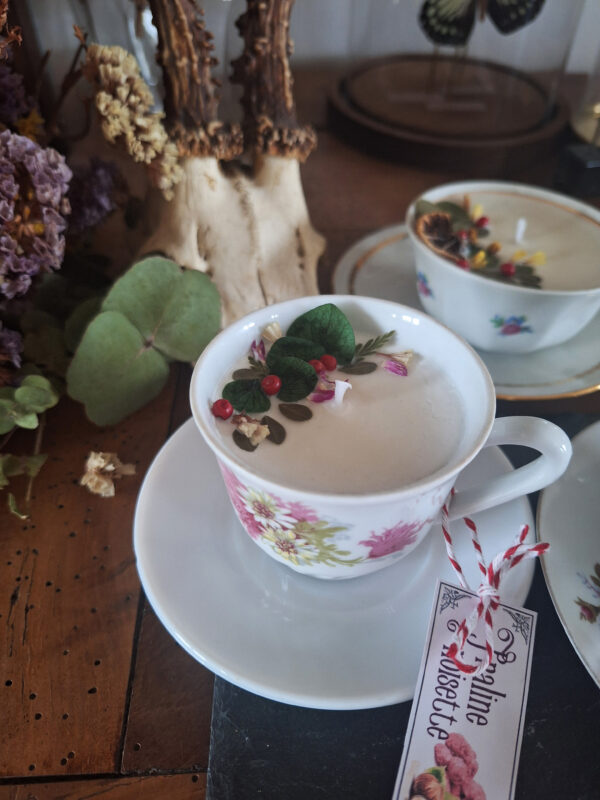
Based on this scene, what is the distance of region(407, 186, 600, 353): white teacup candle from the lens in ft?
2.10

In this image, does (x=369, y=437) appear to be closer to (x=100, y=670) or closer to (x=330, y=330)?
(x=330, y=330)

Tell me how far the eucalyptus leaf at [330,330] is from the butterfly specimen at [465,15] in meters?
0.74

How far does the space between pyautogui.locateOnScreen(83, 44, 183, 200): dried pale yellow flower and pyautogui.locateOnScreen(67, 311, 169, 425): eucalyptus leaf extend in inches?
6.7

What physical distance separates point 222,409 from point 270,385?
0.04m

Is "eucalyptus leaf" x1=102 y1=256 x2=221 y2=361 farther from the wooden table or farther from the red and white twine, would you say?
the red and white twine

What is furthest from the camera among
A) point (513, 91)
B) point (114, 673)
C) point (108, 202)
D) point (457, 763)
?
point (513, 91)

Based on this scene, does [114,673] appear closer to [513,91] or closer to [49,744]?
[49,744]

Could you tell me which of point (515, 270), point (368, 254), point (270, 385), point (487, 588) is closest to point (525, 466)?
point (487, 588)

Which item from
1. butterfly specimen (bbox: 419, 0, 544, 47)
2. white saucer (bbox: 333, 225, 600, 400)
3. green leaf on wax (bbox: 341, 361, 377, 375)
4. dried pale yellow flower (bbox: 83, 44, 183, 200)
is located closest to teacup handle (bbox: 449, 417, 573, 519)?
green leaf on wax (bbox: 341, 361, 377, 375)

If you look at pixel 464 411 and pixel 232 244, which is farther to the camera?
pixel 232 244

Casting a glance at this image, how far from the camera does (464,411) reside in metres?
0.45

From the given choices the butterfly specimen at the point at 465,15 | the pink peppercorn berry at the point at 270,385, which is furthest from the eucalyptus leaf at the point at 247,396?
the butterfly specimen at the point at 465,15

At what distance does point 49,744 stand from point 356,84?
1.14m

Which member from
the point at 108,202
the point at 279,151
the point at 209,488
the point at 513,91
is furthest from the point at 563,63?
the point at 209,488
